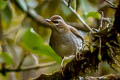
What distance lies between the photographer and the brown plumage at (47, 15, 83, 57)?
2.26 meters

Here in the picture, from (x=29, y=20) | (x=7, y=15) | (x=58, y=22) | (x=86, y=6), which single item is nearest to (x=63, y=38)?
(x=58, y=22)

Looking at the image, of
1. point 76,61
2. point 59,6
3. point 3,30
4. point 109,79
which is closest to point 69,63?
point 76,61

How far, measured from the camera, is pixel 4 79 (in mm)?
3604

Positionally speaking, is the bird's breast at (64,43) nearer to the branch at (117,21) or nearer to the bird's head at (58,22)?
the bird's head at (58,22)

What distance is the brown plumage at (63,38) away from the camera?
Answer: 88.8 inches

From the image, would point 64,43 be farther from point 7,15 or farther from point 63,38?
point 7,15

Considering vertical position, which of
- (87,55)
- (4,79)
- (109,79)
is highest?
(87,55)

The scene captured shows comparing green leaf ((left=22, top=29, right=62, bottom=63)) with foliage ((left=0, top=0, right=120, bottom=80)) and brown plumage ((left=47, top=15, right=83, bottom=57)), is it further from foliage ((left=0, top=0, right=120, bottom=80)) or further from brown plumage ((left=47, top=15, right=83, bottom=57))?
foliage ((left=0, top=0, right=120, bottom=80))

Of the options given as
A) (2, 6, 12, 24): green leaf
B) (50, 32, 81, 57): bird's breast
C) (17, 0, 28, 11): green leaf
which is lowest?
(50, 32, 81, 57): bird's breast

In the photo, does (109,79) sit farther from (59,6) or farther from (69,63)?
(59,6)

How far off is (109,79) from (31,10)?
1987 mm

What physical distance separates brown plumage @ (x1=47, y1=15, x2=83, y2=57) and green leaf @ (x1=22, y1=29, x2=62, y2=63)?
0.08m

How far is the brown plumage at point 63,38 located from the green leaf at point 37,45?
8 centimetres

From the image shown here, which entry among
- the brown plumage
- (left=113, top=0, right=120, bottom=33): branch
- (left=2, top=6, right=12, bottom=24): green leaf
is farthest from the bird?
(left=2, top=6, right=12, bottom=24): green leaf
